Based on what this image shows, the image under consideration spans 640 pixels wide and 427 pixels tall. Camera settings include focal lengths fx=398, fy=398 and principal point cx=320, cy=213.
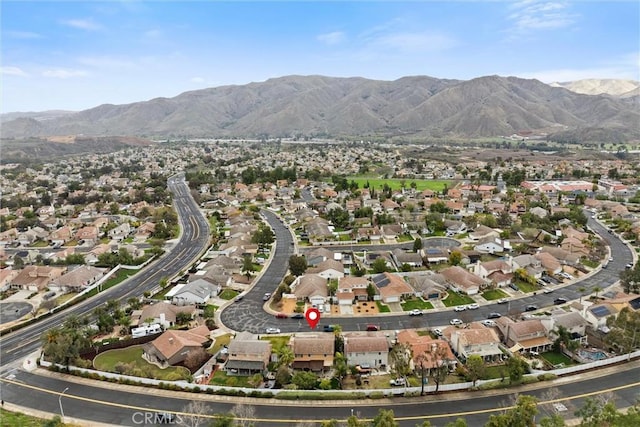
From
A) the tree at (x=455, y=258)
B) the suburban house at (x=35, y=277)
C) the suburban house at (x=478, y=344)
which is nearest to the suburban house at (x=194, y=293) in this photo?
the suburban house at (x=35, y=277)

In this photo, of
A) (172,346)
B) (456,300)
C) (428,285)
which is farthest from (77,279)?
(456,300)


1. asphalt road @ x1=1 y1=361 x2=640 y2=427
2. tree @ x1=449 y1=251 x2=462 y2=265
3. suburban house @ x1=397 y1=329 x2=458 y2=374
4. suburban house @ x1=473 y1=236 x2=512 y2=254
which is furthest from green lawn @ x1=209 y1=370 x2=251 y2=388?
suburban house @ x1=473 y1=236 x2=512 y2=254

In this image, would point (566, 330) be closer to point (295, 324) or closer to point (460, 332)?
point (460, 332)

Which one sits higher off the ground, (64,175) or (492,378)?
(64,175)

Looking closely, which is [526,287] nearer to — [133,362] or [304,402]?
[304,402]

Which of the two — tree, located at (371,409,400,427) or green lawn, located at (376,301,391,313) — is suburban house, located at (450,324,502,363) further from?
tree, located at (371,409,400,427)

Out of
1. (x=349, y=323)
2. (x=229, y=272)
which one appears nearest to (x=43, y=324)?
(x=229, y=272)

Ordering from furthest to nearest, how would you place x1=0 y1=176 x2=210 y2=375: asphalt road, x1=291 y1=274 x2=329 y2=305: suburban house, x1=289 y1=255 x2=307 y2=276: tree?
x1=289 y1=255 x2=307 y2=276: tree
x1=291 y1=274 x2=329 y2=305: suburban house
x1=0 y1=176 x2=210 y2=375: asphalt road
